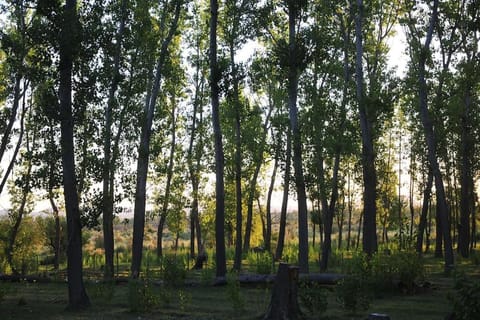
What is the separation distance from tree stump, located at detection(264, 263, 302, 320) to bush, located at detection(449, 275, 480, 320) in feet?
11.6

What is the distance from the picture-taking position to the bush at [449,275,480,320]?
792 cm

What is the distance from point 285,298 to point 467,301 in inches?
155

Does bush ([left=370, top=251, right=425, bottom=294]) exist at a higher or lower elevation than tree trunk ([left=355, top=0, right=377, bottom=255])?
lower

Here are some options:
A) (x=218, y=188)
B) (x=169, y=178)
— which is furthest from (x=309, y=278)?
(x=169, y=178)

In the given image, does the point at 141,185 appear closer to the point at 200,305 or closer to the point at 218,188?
the point at 218,188

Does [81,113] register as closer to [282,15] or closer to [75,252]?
[75,252]

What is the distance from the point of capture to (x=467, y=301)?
318 inches

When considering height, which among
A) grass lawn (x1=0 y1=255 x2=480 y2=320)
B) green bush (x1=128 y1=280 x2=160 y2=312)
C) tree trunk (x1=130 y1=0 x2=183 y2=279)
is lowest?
grass lawn (x1=0 y1=255 x2=480 y2=320)

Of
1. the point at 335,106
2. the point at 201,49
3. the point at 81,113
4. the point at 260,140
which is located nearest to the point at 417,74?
the point at 335,106

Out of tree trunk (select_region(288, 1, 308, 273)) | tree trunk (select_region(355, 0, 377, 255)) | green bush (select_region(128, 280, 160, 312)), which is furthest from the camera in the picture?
tree trunk (select_region(355, 0, 377, 255))

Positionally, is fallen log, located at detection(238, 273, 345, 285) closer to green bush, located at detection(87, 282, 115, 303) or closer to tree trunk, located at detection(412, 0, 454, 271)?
green bush, located at detection(87, 282, 115, 303)

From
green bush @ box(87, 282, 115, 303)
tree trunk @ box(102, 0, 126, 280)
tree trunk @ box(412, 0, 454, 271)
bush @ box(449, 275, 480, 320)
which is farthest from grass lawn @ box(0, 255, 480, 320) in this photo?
tree trunk @ box(412, 0, 454, 271)

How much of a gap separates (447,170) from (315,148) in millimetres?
15713

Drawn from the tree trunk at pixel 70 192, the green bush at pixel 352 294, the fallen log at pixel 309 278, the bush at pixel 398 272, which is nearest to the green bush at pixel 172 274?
the fallen log at pixel 309 278
